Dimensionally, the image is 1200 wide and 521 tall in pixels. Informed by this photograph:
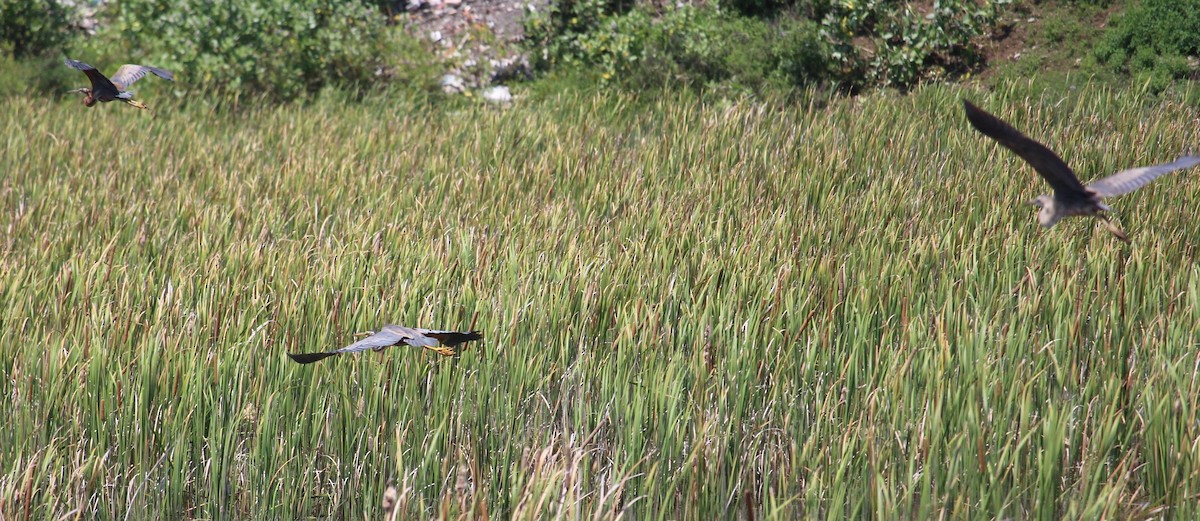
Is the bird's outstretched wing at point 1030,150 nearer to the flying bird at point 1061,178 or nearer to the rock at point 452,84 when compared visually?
the flying bird at point 1061,178

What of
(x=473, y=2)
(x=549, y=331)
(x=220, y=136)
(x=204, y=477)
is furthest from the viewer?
(x=473, y=2)

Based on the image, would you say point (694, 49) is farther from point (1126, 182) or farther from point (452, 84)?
point (1126, 182)

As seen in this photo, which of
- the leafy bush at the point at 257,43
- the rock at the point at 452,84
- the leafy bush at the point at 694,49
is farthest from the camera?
the rock at the point at 452,84

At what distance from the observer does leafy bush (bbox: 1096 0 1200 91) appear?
234 inches

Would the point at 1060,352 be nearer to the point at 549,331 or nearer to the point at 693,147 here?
the point at 549,331

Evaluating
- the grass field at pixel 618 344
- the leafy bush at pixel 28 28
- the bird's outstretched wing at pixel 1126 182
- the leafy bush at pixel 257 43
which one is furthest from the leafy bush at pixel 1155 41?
the leafy bush at pixel 28 28

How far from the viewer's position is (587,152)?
5391mm

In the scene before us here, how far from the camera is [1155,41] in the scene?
612 centimetres

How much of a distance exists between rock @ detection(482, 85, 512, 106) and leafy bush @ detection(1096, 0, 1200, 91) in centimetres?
407

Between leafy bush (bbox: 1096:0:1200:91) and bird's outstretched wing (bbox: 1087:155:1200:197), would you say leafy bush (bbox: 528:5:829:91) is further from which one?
bird's outstretched wing (bbox: 1087:155:1200:197)

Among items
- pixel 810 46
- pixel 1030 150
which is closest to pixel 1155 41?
pixel 810 46

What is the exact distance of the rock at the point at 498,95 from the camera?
7.96 m

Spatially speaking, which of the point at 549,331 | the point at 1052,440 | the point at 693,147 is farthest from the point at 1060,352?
the point at 693,147

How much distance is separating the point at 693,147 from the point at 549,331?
2.53 m
